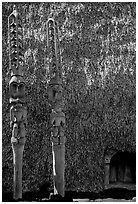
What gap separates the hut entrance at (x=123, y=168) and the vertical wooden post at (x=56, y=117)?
12.5ft

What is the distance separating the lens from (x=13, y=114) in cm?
563

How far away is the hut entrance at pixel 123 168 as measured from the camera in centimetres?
930

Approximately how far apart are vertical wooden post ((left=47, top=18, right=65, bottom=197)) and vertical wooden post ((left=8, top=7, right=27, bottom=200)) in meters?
0.51

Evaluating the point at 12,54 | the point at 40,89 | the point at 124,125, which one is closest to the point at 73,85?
the point at 40,89

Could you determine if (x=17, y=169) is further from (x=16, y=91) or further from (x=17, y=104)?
(x=16, y=91)

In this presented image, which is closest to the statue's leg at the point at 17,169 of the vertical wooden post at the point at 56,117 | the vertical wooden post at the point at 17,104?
the vertical wooden post at the point at 17,104

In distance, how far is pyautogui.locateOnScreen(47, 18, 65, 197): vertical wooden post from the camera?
18.6ft

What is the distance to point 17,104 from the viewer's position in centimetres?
564

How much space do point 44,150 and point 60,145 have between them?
9.98ft

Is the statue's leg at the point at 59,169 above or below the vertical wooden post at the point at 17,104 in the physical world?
below

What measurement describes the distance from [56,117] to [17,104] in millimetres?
717

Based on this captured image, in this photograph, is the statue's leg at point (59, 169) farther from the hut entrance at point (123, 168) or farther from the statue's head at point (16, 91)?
the hut entrance at point (123, 168)

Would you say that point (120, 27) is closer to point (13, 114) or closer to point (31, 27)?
point (31, 27)

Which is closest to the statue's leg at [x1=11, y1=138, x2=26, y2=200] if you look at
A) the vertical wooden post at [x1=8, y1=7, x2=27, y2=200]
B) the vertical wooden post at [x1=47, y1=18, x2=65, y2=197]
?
Answer: the vertical wooden post at [x1=8, y1=7, x2=27, y2=200]
